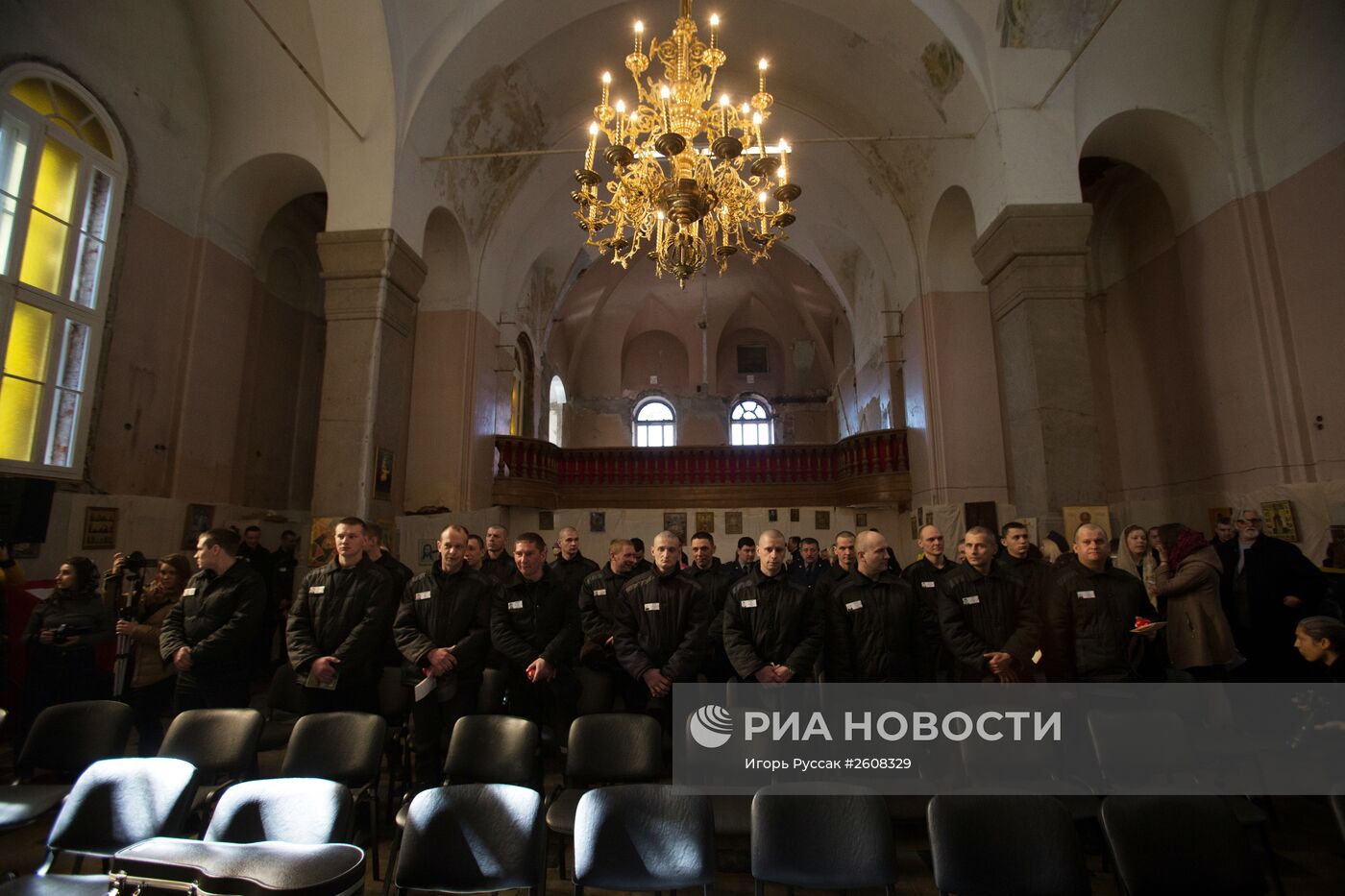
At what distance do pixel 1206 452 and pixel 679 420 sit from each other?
13.1 meters

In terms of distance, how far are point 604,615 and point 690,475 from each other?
6930 millimetres

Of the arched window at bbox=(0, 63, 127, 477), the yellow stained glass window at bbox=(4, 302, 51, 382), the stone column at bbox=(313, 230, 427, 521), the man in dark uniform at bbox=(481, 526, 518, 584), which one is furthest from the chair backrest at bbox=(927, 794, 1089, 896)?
the yellow stained glass window at bbox=(4, 302, 51, 382)

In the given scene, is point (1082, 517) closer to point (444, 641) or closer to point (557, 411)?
point (444, 641)

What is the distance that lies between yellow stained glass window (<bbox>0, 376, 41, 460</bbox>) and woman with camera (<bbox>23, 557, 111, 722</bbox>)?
2.41 meters

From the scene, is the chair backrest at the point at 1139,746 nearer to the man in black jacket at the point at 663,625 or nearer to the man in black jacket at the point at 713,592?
the man in black jacket at the point at 663,625

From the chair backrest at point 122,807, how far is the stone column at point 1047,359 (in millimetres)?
6458

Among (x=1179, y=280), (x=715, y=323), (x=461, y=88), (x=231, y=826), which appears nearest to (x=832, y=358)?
(x=715, y=323)

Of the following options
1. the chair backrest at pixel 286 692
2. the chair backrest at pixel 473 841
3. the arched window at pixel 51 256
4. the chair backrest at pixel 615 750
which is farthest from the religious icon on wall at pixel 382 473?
the chair backrest at pixel 473 841

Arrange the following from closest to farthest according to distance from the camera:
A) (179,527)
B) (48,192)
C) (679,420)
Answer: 1. (48,192)
2. (179,527)
3. (679,420)

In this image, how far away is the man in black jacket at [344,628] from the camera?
138 inches

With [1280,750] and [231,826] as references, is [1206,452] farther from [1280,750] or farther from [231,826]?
[231,826]

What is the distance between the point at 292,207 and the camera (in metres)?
9.14

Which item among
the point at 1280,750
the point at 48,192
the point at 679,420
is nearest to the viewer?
the point at 1280,750

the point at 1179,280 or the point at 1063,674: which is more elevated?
the point at 1179,280
